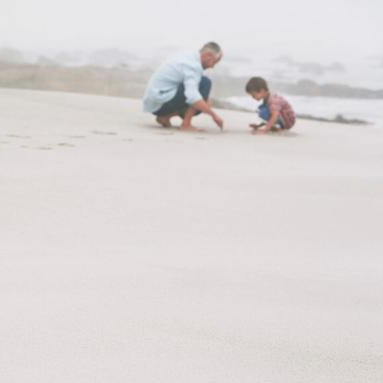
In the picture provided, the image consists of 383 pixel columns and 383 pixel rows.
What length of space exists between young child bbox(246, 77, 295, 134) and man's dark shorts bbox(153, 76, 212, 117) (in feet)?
0.77

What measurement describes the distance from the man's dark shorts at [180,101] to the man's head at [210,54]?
11cm

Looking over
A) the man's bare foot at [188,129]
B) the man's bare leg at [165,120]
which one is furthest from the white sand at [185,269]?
the man's bare leg at [165,120]

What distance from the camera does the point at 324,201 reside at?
2.54 m

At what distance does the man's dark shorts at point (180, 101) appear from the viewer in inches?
182

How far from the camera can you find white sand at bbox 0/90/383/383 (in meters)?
1.25

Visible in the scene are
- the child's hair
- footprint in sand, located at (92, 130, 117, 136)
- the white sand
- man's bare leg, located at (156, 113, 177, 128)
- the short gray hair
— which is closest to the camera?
the white sand

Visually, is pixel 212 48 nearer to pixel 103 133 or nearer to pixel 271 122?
pixel 271 122

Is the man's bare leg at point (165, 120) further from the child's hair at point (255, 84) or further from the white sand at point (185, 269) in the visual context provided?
the white sand at point (185, 269)

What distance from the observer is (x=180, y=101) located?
15.2 feet

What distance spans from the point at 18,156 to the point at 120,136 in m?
1.06

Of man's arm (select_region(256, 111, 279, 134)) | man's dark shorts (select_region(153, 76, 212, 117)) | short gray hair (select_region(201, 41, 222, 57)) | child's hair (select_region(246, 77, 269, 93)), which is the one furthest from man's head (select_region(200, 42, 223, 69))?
man's arm (select_region(256, 111, 279, 134))

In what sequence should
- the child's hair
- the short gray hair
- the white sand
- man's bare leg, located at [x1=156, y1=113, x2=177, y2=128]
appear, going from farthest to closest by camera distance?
man's bare leg, located at [x1=156, y1=113, x2=177, y2=128] < the child's hair < the short gray hair < the white sand

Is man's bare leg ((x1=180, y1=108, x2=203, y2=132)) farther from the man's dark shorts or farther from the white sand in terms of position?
the white sand

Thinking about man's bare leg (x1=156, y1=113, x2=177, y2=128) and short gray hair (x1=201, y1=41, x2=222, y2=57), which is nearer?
short gray hair (x1=201, y1=41, x2=222, y2=57)
